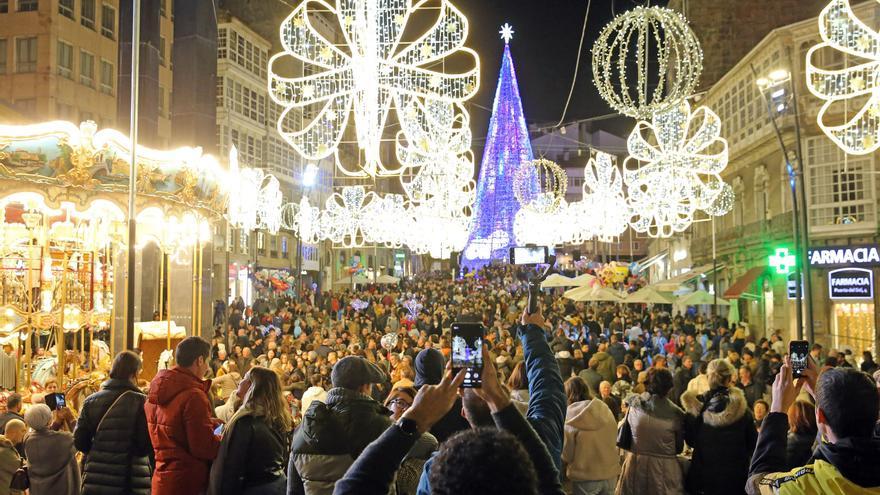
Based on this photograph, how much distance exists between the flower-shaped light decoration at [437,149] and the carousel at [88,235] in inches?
166

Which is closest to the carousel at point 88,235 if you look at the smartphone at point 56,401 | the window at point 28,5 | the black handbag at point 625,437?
the smartphone at point 56,401

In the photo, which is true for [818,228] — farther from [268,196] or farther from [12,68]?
[12,68]

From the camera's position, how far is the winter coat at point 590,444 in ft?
19.7

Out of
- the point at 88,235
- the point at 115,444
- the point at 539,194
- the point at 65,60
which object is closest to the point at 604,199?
the point at 539,194

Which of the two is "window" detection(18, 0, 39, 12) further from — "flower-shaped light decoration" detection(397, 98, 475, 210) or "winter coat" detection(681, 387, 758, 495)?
"winter coat" detection(681, 387, 758, 495)

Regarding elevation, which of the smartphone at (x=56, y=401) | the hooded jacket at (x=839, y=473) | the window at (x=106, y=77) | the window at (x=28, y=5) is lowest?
the smartphone at (x=56, y=401)

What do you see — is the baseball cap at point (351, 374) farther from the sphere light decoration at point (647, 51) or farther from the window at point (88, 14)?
the window at point (88, 14)

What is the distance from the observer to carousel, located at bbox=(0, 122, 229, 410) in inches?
401

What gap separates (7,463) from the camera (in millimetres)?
6195

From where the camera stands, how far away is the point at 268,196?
21.3 meters

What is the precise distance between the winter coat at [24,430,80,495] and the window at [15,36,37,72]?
29.7 metres

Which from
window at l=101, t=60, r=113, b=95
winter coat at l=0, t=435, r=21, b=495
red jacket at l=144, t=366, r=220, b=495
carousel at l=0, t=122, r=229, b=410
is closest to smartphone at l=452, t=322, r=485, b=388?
red jacket at l=144, t=366, r=220, b=495

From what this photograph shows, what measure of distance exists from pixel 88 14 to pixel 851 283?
32.3 m

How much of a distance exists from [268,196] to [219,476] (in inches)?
674
